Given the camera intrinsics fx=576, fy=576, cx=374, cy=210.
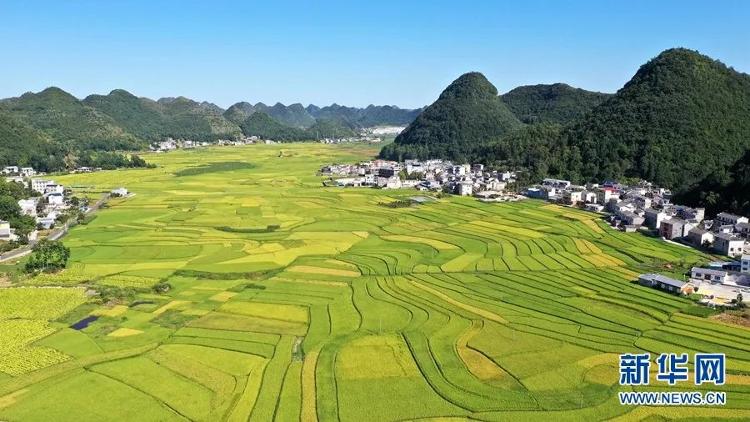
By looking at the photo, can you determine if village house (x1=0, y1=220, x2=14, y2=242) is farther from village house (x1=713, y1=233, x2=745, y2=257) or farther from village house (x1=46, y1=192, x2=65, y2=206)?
village house (x1=713, y1=233, x2=745, y2=257)

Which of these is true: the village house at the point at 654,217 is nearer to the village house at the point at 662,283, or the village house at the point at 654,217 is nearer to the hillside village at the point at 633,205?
the hillside village at the point at 633,205

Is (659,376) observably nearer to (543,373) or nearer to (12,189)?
(543,373)

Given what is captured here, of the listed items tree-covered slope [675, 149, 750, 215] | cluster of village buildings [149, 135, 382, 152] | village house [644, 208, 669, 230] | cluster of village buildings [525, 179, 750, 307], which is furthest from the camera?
cluster of village buildings [149, 135, 382, 152]

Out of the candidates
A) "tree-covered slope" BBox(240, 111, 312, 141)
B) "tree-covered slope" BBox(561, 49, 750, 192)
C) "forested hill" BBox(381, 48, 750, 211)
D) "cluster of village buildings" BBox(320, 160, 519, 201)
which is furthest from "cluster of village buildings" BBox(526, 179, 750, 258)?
"tree-covered slope" BBox(240, 111, 312, 141)

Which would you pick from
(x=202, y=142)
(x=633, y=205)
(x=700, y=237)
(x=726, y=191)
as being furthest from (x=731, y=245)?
(x=202, y=142)

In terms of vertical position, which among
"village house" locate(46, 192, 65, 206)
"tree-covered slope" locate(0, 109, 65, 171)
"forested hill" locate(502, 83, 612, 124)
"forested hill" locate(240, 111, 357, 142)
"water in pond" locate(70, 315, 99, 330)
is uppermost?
"forested hill" locate(502, 83, 612, 124)

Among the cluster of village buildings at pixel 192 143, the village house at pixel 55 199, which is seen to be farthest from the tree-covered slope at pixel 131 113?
the village house at pixel 55 199
